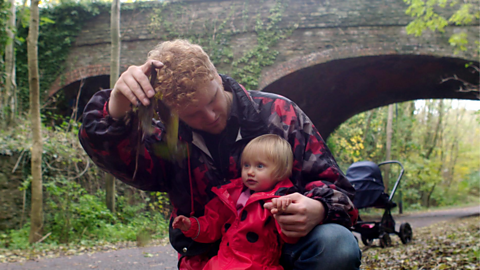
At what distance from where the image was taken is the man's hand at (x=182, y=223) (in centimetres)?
186

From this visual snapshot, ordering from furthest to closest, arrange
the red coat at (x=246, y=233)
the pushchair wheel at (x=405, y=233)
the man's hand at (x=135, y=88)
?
the pushchair wheel at (x=405, y=233) < the red coat at (x=246, y=233) < the man's hand at (x=135, y=88)

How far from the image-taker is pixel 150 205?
839cm

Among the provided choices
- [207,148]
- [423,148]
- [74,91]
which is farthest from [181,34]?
[423,148]

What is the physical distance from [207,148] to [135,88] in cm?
67

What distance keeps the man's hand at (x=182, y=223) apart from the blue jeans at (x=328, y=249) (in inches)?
22.8

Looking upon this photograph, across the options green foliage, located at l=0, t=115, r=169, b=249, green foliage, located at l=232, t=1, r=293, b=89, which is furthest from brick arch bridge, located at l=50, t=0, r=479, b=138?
green foliage, located at l=0, t=115, r=169, b=249

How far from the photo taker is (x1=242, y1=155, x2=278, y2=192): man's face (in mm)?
1887

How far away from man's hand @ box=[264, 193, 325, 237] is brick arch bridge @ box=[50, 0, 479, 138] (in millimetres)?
9234

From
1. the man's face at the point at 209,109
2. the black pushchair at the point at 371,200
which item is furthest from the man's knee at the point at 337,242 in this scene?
the black pushchair at the point at 371,200

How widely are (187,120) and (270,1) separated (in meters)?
10.0

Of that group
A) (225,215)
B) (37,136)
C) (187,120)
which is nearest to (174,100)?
(187,120)

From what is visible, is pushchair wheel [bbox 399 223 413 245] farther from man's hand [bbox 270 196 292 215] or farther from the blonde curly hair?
the blonde curly hair

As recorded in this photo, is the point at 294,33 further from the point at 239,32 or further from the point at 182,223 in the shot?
the point at 182,223

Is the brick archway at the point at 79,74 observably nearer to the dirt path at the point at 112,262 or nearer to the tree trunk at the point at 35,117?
the tree trunk at the point at 35,117
